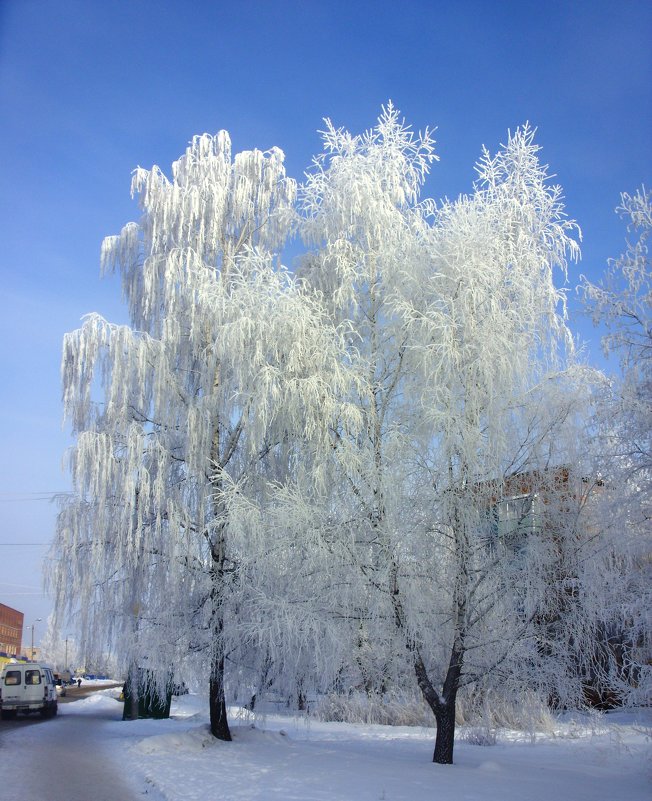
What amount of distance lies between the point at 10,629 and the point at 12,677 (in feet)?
281

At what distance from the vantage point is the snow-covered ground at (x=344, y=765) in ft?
28.5

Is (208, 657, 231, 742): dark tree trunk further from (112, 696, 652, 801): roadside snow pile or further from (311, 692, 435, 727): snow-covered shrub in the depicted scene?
(311, 692, 435, 727): snow-covered shrub

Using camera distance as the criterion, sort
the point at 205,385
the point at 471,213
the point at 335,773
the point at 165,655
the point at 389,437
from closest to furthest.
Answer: the point at 335,773
the point at 389,437
the point at 471,213
the point at 165,655
the point at 205,385

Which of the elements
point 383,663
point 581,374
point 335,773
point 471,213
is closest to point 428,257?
point 471,213

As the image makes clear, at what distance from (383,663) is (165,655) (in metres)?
4.09

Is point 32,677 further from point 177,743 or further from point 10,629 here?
point 10,629

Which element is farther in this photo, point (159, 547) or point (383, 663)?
point (159, 547)

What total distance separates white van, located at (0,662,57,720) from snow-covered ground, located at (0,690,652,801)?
7.77 m

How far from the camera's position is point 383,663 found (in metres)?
11.4

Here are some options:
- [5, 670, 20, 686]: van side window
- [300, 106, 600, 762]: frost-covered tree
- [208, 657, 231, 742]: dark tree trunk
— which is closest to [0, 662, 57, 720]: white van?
[5, 670, 20, 686]: van side window

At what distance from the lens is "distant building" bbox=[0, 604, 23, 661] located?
94.6 meters

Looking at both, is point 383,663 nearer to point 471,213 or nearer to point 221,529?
point 221,529

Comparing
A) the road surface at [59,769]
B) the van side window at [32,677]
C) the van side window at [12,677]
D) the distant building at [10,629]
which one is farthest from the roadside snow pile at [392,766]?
the distant building at [10,629]

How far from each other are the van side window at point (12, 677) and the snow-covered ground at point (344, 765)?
8148 mm
